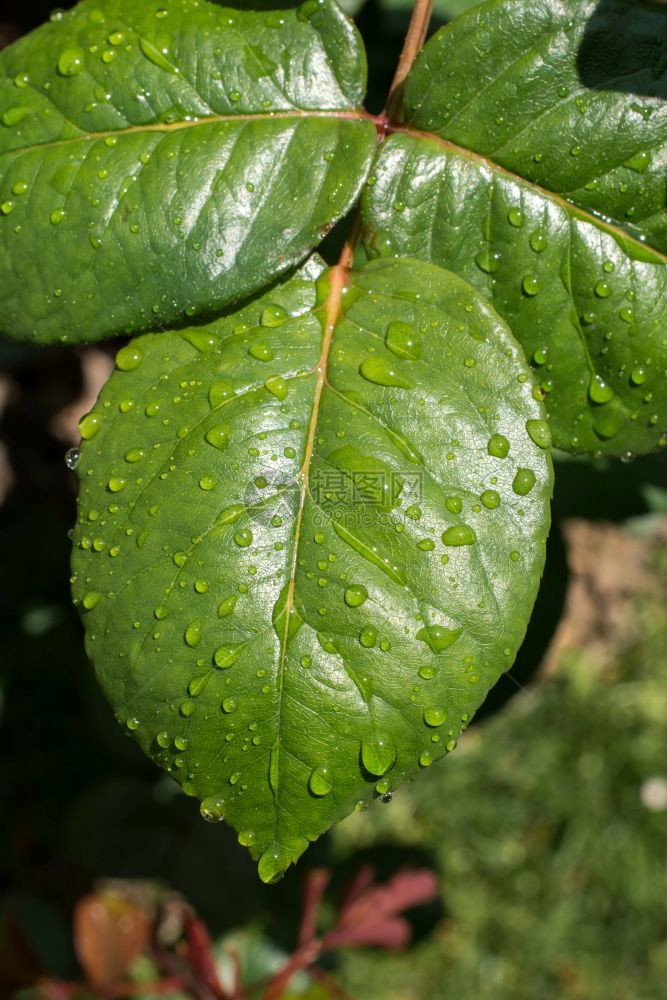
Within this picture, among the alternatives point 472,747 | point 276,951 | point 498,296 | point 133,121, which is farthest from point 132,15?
point 472,747

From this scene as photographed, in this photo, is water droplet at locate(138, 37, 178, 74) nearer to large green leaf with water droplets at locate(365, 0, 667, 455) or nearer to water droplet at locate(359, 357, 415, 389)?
large green leaf with water droplets at locate(365, 0, 667, 455)

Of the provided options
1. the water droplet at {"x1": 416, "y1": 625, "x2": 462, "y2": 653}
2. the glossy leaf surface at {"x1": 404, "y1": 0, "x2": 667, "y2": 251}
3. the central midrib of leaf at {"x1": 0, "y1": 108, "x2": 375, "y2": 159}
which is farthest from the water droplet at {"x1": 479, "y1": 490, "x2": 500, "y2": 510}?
the central midrib of leaf at {"x1": 0, "y1": 108, "x2": 375, "y2": 159}

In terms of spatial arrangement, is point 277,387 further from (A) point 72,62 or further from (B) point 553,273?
(A) point 72,62

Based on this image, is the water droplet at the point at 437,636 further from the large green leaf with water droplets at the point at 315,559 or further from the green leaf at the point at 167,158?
the green leaf at the point at 167,158

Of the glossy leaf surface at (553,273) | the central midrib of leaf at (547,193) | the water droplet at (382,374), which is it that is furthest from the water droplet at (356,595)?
the central midrib of leaf at (547,193)

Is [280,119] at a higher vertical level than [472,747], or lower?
higher

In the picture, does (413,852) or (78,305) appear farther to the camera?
(413,852)

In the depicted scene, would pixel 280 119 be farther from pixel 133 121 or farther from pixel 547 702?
pixel 547 702

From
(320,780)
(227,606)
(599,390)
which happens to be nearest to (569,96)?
(599,390)
